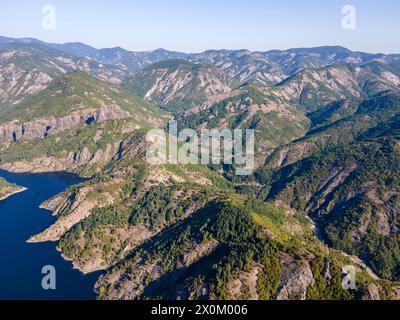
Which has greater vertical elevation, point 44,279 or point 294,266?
point 294,266

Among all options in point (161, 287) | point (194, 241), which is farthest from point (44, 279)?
point (194, 241)

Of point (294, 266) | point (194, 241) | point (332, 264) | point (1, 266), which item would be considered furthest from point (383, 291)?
point (1, 266)

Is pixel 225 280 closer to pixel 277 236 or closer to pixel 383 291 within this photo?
pixel 277 236
